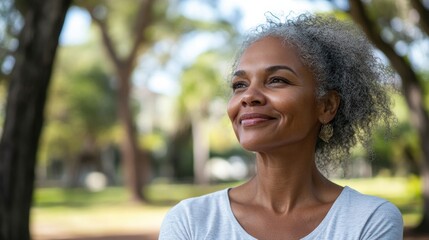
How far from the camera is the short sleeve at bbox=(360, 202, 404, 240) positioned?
1985 mm

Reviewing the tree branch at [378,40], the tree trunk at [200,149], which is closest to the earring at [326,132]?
the tree branch at [378,40]

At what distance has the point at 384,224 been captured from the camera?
2.01 metres

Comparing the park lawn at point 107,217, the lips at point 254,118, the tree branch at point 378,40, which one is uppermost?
the tree branch at point 378,40

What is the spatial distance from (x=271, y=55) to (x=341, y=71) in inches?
10.6

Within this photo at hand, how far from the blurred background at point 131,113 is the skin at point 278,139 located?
35 cm

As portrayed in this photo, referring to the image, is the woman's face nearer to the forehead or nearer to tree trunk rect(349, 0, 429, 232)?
the forehead

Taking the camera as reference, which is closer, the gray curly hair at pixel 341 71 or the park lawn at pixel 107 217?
the gray curly hair at pixel 341 71

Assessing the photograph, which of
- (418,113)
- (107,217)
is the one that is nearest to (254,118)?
(418,113)

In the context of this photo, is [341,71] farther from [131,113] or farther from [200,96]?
[200,96]

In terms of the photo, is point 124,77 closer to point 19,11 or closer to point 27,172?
point 19,11

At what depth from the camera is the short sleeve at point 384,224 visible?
1.99 m

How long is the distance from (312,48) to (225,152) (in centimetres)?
5581

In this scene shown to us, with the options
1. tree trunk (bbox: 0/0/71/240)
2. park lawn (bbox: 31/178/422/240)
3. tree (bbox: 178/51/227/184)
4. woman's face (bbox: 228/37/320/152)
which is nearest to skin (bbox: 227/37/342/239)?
woman's face (bbox: 228/37/320/152)

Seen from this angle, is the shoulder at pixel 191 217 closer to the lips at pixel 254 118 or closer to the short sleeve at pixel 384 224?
the lips at pixel 254 118
